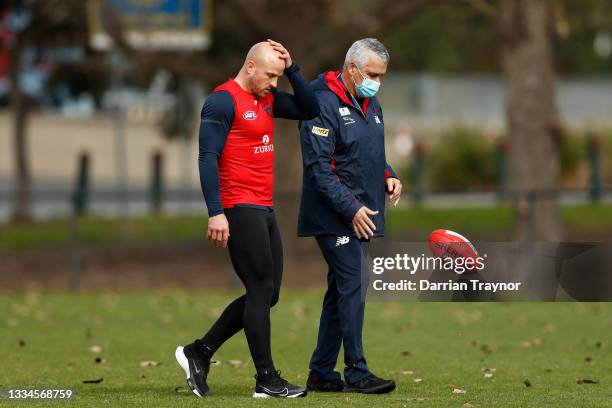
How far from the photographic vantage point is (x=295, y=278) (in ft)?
66.4

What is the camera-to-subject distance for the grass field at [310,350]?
8555mm

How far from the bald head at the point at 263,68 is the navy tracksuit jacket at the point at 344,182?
1.42ft

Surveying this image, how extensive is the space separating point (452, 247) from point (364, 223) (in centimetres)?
54

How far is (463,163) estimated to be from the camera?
3356 cm

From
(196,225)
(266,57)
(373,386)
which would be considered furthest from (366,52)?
(196,225)

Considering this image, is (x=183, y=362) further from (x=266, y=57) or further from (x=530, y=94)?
(x=530, y=94)

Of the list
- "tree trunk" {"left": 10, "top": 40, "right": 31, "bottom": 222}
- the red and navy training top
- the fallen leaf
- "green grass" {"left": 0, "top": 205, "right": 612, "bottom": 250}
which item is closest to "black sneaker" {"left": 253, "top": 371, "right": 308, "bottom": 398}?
the red and navy training top

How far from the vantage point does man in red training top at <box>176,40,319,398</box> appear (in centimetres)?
809

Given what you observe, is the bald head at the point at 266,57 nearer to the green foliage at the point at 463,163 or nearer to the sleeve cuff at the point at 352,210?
the sleeve cuff at the point at 352,210

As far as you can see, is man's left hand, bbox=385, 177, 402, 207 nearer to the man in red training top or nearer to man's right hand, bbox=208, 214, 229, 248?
the man in red training top

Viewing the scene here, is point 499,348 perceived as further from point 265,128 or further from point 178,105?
point 178,105

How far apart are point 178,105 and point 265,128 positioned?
25033 millimetres

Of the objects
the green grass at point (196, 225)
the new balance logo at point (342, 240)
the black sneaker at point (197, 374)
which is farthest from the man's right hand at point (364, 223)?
the green grass at point (196, 225)

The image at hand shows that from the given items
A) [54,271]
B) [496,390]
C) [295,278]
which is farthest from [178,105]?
[496,390]
